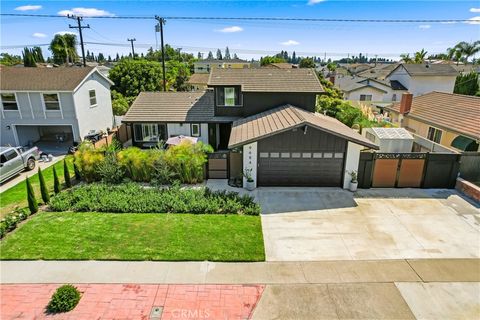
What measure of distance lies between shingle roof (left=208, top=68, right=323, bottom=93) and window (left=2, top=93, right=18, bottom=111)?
46.7ft

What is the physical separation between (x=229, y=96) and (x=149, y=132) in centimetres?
663

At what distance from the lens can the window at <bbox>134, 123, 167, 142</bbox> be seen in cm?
2170

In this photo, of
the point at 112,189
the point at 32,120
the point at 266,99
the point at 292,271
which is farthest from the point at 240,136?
the point at 32,120

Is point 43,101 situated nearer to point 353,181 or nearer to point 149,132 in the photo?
point 149,132

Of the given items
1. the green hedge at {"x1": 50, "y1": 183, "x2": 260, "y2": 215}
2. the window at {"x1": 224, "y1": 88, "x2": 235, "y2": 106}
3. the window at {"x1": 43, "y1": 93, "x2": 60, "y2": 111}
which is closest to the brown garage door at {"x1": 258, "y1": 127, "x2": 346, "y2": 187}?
the green hedge at {"x1": 50, "y1": 183, "x2": 260, "y2": 215}

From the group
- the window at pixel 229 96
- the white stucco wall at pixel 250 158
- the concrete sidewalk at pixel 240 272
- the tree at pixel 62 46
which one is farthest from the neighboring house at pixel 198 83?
the concrete sidewalk at pixel 240 272

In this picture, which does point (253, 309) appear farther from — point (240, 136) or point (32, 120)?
point (32, 120)

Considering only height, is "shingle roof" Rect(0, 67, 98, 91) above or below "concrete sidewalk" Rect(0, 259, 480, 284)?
above

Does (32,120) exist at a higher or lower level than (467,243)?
higher

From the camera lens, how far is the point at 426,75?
138ft

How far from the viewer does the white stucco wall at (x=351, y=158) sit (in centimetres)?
1422

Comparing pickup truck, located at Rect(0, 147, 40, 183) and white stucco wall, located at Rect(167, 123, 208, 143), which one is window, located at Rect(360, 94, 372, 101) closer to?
white stucco wall, located at Rect(167, 123, 208, 143)

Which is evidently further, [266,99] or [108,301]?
[266,99]

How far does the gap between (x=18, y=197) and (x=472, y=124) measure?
79.3ft
